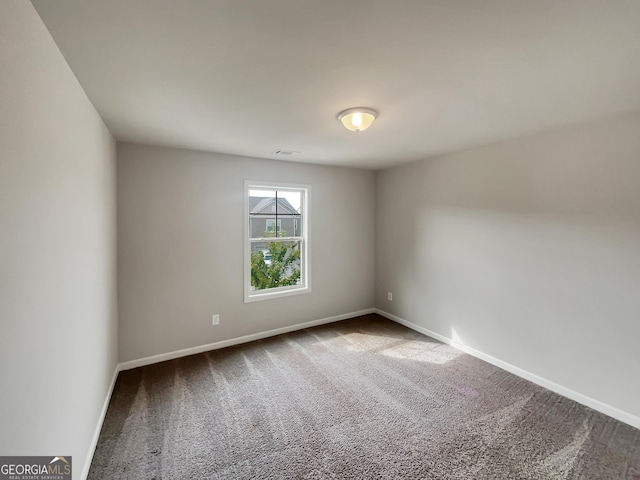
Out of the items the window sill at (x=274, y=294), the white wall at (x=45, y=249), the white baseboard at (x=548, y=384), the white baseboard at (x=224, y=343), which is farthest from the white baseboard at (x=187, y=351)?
the white baseboard at (x=548, y=384)

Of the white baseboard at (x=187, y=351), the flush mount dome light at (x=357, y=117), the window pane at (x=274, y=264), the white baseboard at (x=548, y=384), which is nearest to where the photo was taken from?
the white baseboard at (x=187, y=351)

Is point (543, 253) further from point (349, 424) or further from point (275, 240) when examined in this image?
point (275, 240)

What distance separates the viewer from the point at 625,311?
221cm

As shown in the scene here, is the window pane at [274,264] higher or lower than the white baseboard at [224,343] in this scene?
higher

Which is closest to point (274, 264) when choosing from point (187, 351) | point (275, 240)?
point (275, 240)

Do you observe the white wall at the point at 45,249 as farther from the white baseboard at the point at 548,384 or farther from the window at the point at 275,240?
the white baseboard at the point at 548,384

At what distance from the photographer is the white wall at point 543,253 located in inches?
87.0

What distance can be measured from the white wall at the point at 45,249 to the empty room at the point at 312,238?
17 millimetres

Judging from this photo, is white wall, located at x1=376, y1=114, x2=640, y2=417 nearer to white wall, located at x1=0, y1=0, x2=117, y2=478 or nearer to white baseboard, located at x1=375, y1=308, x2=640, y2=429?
white baseboard, located at x1=375, y1=308, x2=640, y2=429

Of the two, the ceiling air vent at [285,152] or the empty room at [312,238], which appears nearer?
the empty room at [312,238]

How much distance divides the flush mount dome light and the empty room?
0.08 feet

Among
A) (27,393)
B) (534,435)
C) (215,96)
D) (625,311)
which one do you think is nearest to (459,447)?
(534,435)

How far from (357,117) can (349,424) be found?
236cm

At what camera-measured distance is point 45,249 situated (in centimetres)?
123
